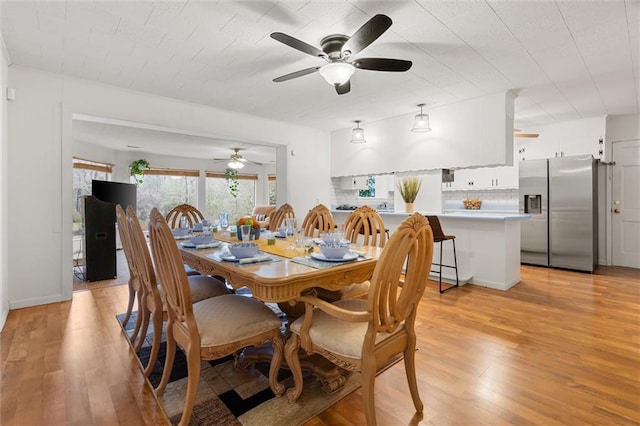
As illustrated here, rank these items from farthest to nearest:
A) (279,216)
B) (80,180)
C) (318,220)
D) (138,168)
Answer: (138,168)
(80,180)
(279,216)
(318,220)

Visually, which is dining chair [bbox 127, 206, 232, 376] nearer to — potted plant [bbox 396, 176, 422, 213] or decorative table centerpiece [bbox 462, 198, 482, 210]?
potted plant [bbox 396, 176, 422, 213]

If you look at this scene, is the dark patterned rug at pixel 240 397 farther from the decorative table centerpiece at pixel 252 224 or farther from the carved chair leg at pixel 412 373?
the decorative table centerpiece at pixel 252 224

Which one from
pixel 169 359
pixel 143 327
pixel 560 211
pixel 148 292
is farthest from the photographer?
pixel 560 211

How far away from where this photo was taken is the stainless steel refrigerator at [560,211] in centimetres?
472

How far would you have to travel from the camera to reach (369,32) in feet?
6.56

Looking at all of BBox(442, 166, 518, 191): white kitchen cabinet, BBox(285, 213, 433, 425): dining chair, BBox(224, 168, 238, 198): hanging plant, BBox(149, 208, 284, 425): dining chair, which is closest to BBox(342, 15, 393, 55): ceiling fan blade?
BBox(285, 213, 433, 425): dining chair

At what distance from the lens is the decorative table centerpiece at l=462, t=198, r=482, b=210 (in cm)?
625

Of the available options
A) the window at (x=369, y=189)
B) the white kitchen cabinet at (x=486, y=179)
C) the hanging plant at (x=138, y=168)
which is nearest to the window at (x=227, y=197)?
the hanging plant at (x=138, y=168)

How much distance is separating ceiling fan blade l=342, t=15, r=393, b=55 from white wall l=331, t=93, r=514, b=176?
2.56 meters

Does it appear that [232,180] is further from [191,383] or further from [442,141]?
[191,383]

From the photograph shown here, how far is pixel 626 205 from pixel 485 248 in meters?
3.04

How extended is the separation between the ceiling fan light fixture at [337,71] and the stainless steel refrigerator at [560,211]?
432 cm

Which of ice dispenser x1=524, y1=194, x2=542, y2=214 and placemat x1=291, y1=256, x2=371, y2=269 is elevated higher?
ice dispenser x1=524, y1=194, x2=542, y2=214

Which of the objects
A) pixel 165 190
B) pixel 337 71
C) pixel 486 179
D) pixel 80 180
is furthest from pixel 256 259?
pixel 165 190
